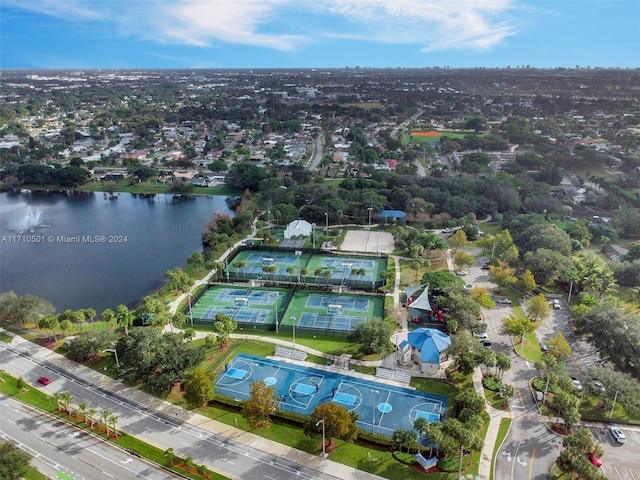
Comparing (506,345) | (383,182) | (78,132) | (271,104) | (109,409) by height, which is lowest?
(109,409)

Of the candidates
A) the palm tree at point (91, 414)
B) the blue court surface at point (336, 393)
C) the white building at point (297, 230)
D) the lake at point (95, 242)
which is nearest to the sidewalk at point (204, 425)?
the palm tree at point (91, 414)

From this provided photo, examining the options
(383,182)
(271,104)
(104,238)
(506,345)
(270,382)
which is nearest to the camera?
(270,382)

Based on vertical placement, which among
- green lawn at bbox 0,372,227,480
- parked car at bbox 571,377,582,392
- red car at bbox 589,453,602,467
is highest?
parked car at bbox 571,377,582,392

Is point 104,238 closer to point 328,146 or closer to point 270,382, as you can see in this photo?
point 270,382

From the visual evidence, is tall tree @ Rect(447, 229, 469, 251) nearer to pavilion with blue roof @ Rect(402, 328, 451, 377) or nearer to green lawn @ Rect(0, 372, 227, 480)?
pavilion with blue roof @ Rect(402, 328, 451, 377)

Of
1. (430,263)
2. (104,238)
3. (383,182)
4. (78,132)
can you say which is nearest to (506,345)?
(430,263)

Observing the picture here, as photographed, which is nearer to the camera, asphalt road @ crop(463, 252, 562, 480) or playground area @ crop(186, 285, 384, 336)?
asphalt road @ crop(463, 252, 562, 480)

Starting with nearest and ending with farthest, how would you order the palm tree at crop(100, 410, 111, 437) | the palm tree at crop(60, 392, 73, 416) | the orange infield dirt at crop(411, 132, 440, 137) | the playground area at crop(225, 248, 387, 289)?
1. the palm tree at crop(100, 410, 111, 437)
2. the palm tree at crop(60, 392, 73, 416)
3. the playground area at crop(225, 248, 387, 289)
4. the orange infield dirt at crop(411, 132, 440, 137)

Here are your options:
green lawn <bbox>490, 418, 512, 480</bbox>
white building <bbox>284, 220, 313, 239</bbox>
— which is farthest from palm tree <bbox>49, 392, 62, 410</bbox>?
white building <bbox>284, 220, 313, 239</bbox>
